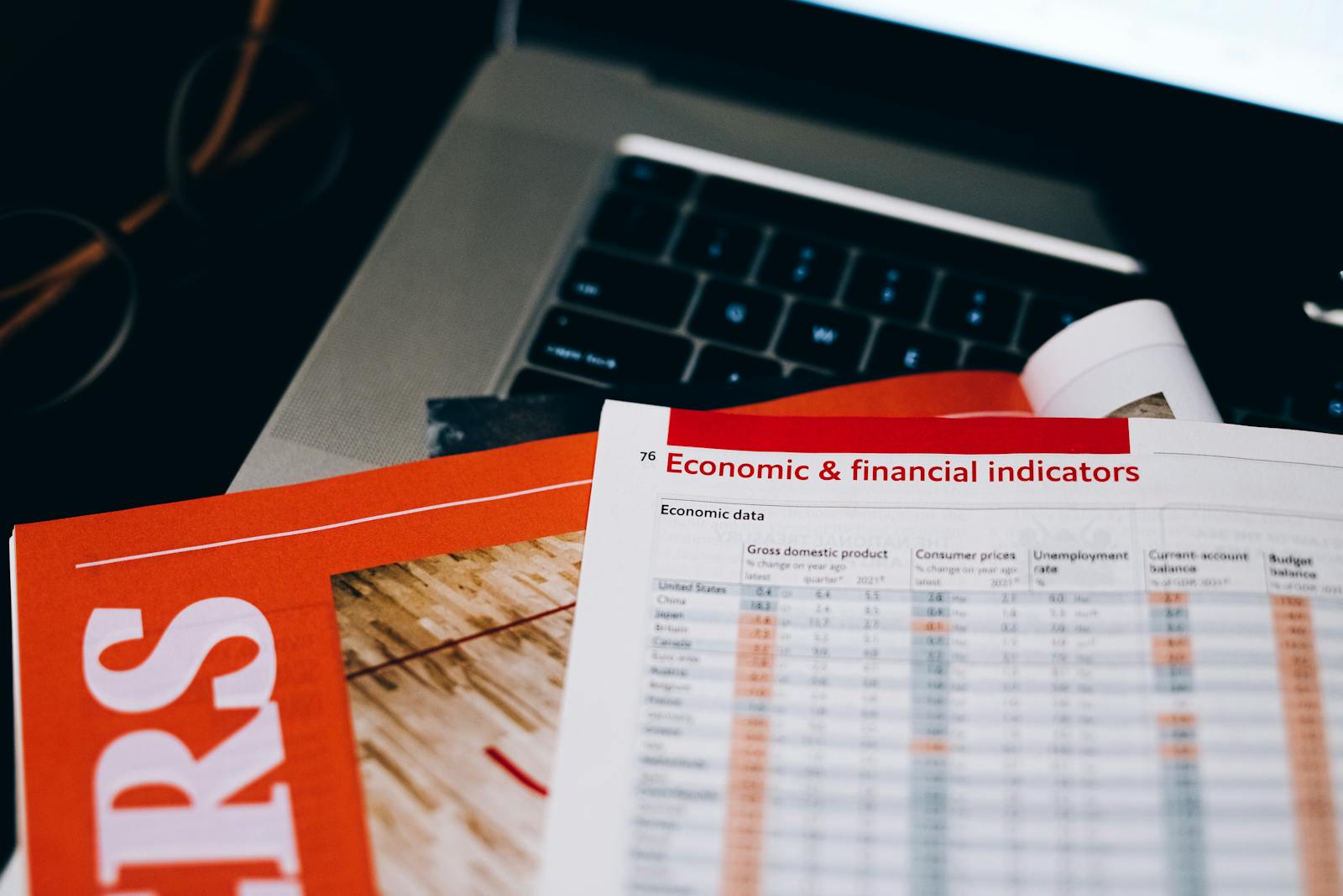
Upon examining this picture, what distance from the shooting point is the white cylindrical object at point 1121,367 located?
0.41m

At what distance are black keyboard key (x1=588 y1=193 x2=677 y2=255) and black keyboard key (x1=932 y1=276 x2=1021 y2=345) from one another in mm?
129

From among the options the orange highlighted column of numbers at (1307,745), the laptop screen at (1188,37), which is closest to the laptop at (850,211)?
the laptop screen at (1188,37)

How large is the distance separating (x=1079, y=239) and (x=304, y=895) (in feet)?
1.40

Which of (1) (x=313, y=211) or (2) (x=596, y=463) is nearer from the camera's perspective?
(2) (x=596, y=463)

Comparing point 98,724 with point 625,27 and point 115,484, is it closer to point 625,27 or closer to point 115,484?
point 115,484

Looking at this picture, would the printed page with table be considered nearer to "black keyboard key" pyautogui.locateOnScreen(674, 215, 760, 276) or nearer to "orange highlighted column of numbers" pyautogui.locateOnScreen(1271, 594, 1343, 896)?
"orange highlighted column of numbers" pyautogui.locateOnScreen(1271, 594, 1343, 896)

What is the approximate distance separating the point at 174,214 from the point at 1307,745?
55 cm

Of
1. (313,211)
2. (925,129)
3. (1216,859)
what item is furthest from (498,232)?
(1216,859)

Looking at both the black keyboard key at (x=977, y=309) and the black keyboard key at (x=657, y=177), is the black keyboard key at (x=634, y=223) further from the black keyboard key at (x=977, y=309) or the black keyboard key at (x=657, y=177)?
the black keyboard key at (x=977, y=309)

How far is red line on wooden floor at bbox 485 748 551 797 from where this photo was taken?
0.35m

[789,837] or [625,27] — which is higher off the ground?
[625,27]

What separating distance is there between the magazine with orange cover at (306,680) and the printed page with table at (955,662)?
24 mm

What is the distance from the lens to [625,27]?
1.66 ft

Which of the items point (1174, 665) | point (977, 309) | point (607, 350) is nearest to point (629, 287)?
point (607, 350)
